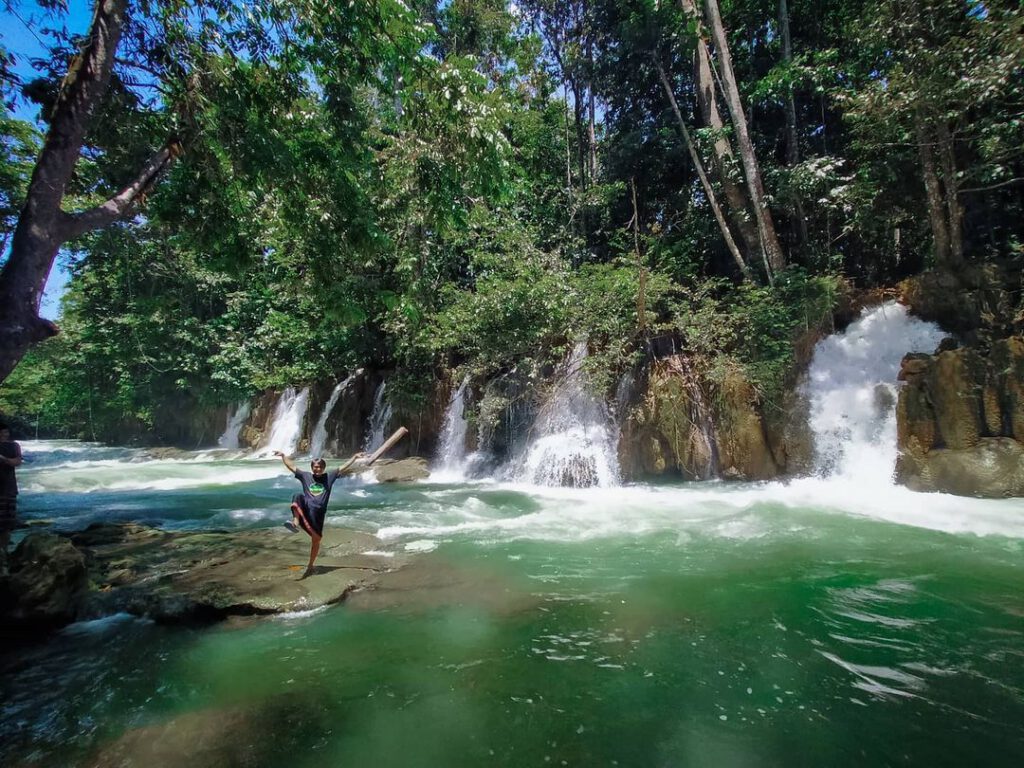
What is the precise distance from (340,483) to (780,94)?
49.3 feet

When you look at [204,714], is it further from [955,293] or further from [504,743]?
[955,293]

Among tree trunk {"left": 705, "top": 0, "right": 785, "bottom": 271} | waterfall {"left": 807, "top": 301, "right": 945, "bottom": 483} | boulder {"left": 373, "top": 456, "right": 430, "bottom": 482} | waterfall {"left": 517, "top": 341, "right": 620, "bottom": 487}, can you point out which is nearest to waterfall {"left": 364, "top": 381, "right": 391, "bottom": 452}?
boulder {"left": 373, "top": 456, "right": 430, "bottom": 482}

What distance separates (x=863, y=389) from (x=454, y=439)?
10.5 m

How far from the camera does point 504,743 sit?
302cm

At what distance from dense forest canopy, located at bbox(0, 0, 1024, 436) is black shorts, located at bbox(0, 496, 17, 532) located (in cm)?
321

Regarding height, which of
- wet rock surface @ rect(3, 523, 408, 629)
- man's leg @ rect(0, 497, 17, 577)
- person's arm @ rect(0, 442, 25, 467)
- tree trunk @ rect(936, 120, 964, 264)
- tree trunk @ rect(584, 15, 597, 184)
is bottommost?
wet rock surface @ rect(3, 523, 408, 629)

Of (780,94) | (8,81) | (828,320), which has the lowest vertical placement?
(828,320)

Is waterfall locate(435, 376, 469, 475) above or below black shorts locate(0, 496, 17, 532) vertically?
above

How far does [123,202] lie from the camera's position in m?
4.74

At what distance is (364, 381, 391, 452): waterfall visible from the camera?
1778 cm

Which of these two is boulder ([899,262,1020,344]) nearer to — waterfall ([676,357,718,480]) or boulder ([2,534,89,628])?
waterfall ([676,357,718,480])

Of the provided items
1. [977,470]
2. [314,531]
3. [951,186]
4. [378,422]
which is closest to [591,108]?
[951,186]

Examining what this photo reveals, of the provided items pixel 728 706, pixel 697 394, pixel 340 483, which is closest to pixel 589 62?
pixel 697 394

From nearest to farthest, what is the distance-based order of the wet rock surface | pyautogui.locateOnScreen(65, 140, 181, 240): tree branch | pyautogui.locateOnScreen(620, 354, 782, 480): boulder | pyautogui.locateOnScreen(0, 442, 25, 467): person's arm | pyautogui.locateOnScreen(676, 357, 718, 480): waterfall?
pyautogui.locateOnScreen(65, 140, 181, 240): tree branch, the wet rock surface, pyautogui.locateOnScreen(0, 442, 25, 467): person's arm, pyautogui.locateOnScreen(620, 354, 782, 480): boulder, pyautogui.locateOnScreen(676, 357, 718, 480): waterfall
